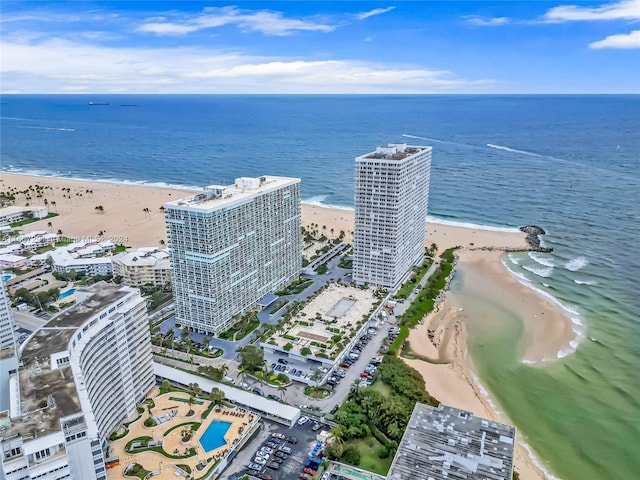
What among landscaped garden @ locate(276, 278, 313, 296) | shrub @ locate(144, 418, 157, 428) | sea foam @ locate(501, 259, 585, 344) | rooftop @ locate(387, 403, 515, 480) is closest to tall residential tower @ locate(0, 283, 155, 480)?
shrub @ locate(144, 418, 157, 428)

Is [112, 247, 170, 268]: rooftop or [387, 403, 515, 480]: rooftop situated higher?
[112, 247, 170, 268]: rooftop

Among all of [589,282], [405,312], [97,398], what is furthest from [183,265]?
[589,282]

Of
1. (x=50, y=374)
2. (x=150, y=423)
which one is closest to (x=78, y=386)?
(x=50, y=374)

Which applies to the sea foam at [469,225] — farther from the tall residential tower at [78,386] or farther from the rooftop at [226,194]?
the tall residential tower at [78,386]

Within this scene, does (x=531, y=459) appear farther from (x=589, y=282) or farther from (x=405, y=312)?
(x=589, y=282)

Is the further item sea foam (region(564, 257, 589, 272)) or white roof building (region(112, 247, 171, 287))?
sea foam (region(564, 257, 589, 272))

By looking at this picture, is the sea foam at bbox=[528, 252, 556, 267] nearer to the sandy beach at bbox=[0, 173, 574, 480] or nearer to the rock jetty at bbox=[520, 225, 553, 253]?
the rock jetty at bbox=[520, 225, 553, 253]
